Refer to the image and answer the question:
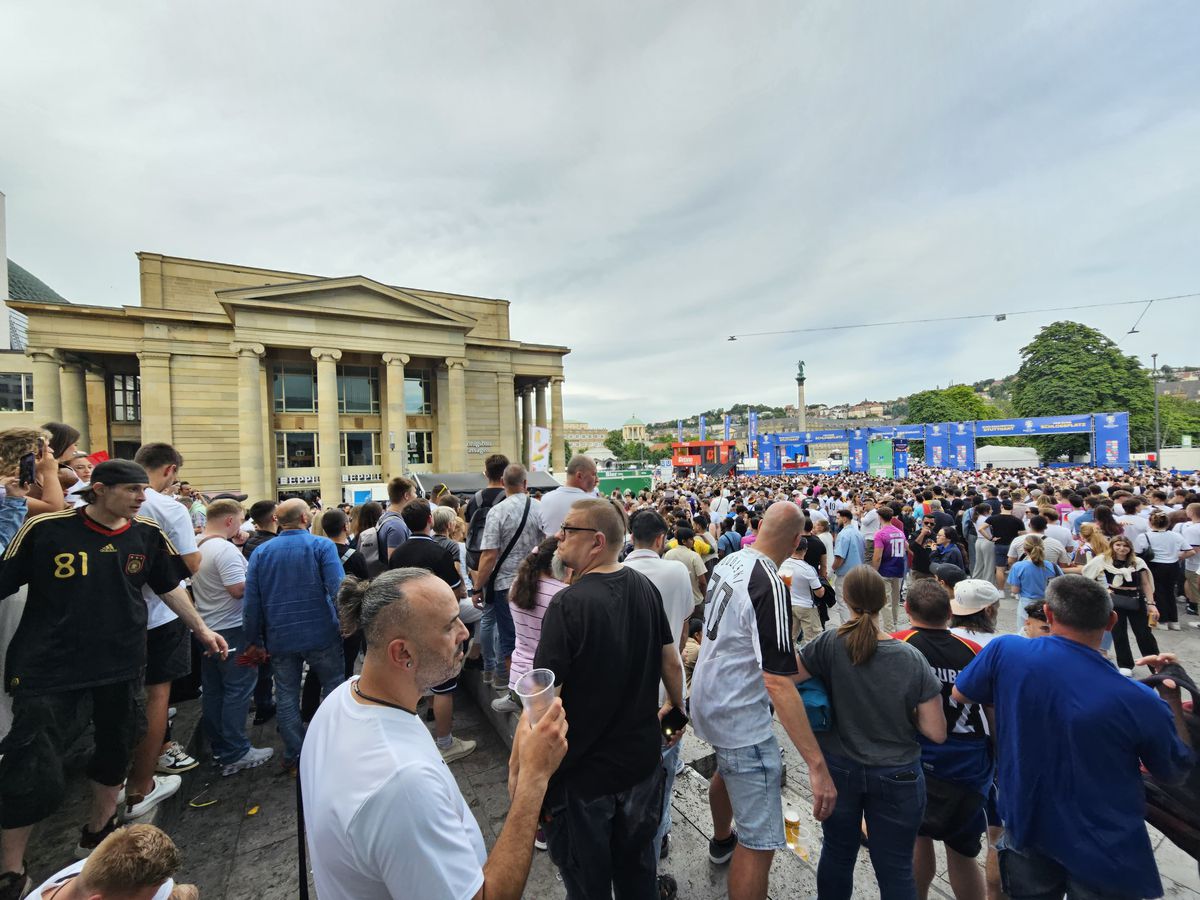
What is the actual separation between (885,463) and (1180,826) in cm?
3284

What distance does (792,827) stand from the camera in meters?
3.44

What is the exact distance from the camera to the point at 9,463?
9.41 ft

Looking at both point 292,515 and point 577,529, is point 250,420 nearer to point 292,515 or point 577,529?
point 292,515

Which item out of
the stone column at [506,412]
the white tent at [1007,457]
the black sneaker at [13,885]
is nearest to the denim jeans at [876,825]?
the black sneaker at [13,885]

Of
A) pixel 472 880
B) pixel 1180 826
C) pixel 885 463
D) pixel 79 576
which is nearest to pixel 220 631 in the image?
pixel 79 576

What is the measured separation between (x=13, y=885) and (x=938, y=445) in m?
40.0

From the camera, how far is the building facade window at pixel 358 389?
98.8 ft

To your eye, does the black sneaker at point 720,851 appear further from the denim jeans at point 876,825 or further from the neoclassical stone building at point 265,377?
the neoclassical stone building at point 265,377

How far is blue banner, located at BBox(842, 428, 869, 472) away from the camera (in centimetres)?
3453

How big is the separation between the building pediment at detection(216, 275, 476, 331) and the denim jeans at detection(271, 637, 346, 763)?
27942 millimetres

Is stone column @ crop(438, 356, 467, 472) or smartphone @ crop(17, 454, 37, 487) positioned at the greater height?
stone column @ crop(438, 356, 467, 472)

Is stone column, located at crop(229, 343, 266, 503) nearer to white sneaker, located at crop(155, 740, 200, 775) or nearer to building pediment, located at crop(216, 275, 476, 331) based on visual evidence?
building pediment, located at crop(216, 275, 476, 331)

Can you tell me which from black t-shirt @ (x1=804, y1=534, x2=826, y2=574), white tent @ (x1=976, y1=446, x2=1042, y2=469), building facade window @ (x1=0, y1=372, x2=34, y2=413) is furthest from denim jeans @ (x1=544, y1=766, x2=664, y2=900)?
white tent @ (x1=976, y1=446, x2=1042, y2=469)

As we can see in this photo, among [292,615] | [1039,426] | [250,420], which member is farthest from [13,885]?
[1039,426]
